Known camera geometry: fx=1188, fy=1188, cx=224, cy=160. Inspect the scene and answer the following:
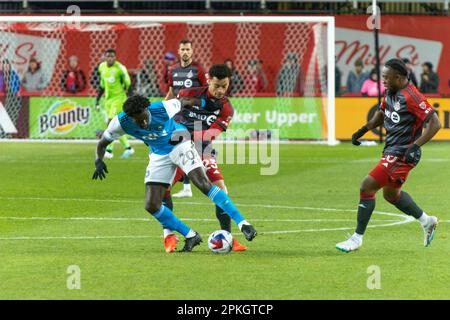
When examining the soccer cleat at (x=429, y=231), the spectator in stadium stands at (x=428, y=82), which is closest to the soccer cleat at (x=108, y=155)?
the spectator in stadium stands at (x=428, y=82)

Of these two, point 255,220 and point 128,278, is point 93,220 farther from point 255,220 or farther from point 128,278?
point 128,278

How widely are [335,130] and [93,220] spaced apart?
15.8m

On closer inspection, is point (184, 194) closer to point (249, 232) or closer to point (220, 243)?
point (220, 243)

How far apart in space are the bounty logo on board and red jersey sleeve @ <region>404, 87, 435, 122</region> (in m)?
18.9

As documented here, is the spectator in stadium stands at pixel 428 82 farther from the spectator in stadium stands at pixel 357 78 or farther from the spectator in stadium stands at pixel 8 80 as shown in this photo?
the spectator in stadium stands at pixel 8 80

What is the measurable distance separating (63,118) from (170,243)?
18359mm

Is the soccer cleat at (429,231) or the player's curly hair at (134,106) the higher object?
the player's curly hair at (134,106)

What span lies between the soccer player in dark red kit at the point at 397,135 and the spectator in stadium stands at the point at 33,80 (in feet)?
63.6

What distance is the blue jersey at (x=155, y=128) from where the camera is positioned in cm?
1164

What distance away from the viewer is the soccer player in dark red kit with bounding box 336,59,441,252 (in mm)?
11633

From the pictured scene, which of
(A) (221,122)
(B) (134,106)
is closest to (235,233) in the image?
(A) (221,122)

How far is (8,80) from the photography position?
97.3ft

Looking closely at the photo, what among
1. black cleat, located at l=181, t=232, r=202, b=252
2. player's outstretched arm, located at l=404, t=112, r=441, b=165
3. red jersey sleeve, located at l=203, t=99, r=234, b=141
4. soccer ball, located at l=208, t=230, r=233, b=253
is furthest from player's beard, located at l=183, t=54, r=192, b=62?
player's outstretched arm, located at l=404, t=112, r=441, b=165

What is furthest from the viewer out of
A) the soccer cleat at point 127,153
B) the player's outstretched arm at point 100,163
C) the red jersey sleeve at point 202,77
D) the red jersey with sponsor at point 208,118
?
the soccer cleat at point 127,153
